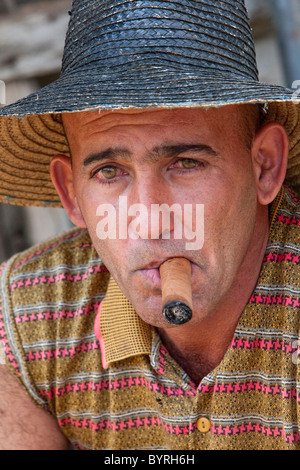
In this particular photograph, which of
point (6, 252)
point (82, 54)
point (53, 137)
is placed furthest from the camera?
point (6, 252)

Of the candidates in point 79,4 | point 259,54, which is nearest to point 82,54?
point 79,4

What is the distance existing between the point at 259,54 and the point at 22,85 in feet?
5.00

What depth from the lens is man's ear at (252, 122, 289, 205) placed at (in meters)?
2.34

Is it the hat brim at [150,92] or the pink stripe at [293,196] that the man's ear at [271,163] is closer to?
the pink stripe at [293,196]

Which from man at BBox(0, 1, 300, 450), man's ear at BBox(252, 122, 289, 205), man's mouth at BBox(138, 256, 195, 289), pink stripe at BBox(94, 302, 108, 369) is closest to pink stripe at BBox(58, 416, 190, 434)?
man at BBox(0, 1, 300, 450)

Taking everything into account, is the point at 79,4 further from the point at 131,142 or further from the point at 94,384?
the point at 94,384

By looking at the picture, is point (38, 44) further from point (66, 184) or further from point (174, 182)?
point (174, 182)

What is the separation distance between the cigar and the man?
4cm

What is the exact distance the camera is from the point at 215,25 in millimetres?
2123

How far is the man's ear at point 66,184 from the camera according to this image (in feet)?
8.55

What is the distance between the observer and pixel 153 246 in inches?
81.9
